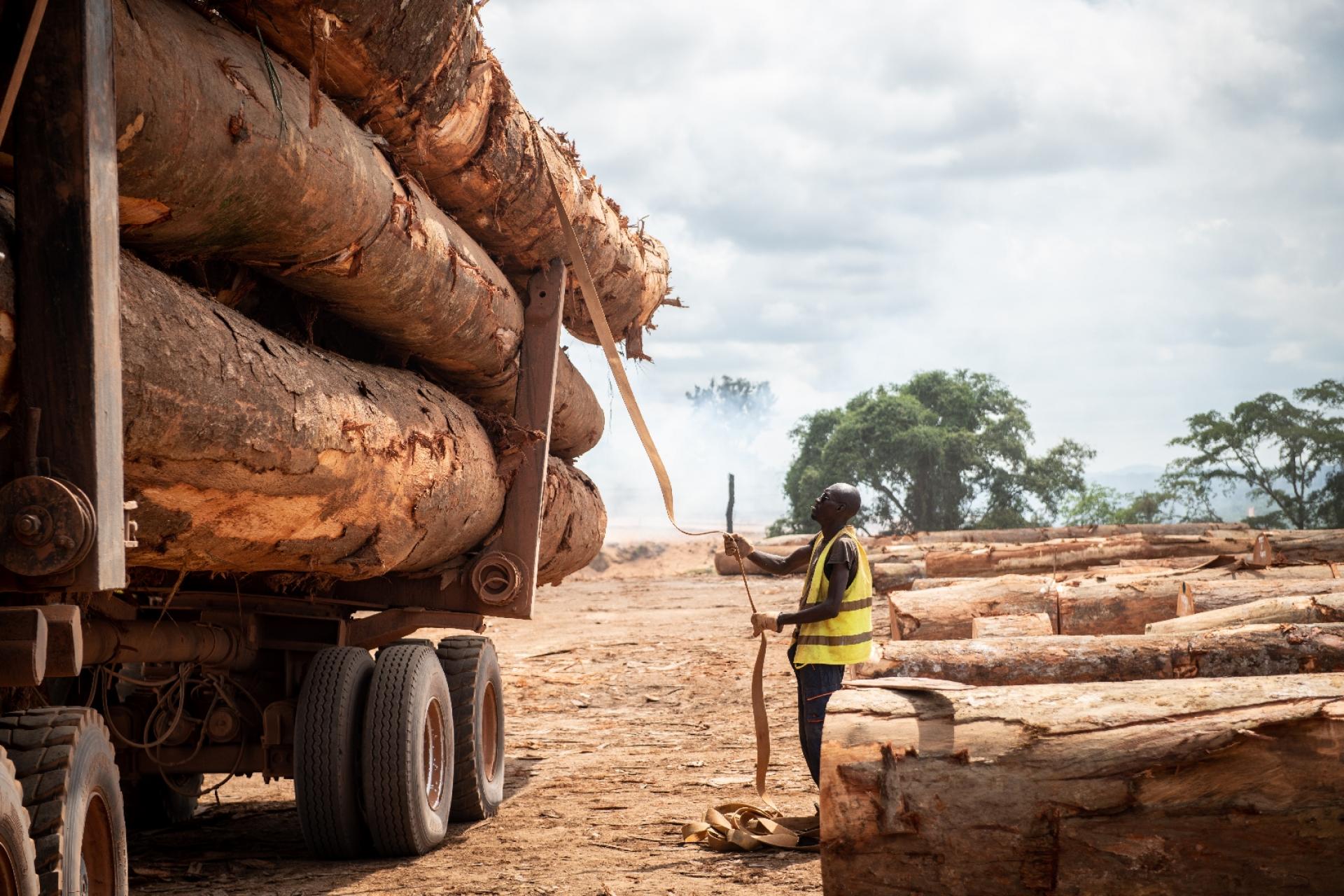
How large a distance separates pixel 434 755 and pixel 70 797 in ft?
11.3

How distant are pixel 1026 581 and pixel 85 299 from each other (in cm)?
964

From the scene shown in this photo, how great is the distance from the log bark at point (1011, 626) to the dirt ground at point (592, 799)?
159 cm

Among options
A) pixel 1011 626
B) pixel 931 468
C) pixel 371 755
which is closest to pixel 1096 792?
pixel 371 755

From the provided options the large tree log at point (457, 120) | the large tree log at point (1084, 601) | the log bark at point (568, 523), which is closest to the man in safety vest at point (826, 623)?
the large tree log at point (457, 120)

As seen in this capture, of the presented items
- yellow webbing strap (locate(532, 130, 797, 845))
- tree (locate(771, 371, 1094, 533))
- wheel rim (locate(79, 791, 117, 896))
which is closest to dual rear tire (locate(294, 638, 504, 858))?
yellow webbing strap (locate(532, 130, 797, 845))

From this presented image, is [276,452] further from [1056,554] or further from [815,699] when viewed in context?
[1056,554]

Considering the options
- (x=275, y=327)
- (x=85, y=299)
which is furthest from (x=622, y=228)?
(x=85, y=299)

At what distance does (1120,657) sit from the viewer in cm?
641

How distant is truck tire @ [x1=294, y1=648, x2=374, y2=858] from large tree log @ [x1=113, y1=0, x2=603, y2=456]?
1.80 m

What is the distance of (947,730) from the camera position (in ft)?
14.3

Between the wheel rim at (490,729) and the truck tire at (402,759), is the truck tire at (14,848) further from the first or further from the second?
the wheel rim at (490,729)

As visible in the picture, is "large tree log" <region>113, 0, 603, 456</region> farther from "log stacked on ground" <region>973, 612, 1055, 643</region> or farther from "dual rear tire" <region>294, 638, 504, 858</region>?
"log stacked on ground" <region>973, 612, 1055, 643</region>

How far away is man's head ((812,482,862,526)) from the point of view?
696cm

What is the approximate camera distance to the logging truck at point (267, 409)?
3426mm
